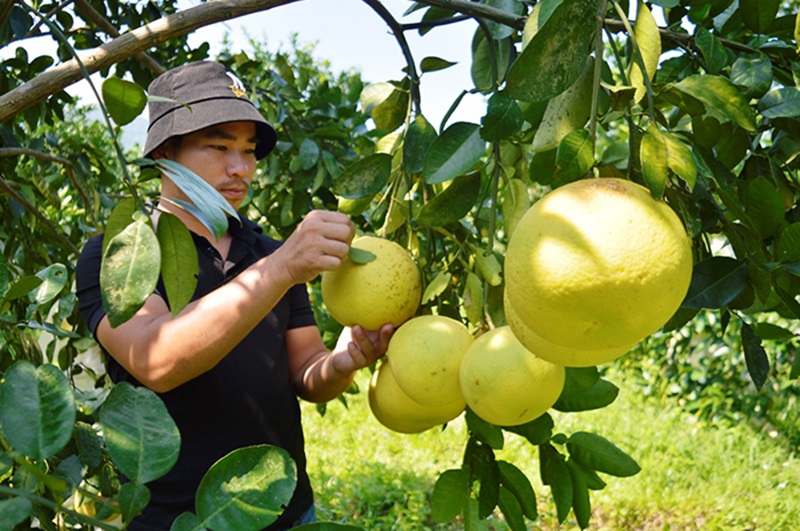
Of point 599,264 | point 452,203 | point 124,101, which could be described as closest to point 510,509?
point 452,203

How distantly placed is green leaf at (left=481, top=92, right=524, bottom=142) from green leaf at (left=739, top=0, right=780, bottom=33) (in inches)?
11.5

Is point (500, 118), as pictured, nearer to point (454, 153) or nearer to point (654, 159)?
point (454, 153)

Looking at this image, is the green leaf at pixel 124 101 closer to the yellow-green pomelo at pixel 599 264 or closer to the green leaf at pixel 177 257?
the green leaf at pixel 177 257

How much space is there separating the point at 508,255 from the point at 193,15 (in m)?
0.42

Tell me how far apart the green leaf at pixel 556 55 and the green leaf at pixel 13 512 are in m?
0.40

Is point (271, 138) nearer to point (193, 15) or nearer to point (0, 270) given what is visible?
point (193, 15)

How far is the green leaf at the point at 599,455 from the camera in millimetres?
1119

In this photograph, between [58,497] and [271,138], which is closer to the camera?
[58,497]

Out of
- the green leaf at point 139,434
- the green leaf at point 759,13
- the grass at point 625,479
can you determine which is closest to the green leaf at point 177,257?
the green leaf at point 139,434

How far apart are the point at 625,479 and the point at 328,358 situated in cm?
255

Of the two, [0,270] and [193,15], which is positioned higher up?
[193,15]

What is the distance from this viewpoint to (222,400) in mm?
1369

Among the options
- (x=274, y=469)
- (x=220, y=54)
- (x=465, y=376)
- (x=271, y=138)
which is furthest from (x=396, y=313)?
(x=220, y=54)

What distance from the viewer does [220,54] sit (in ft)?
9.08
